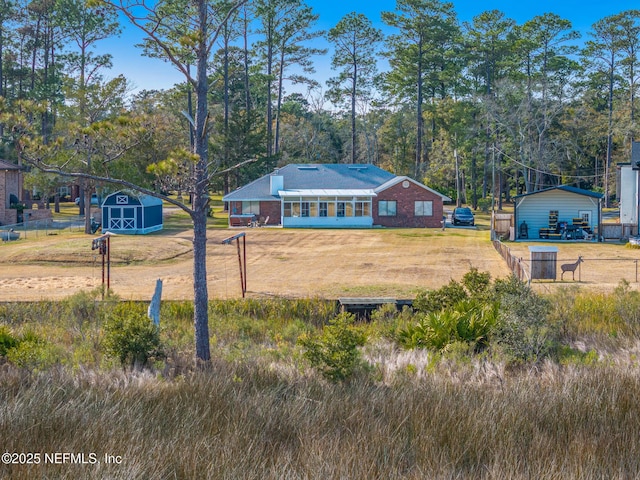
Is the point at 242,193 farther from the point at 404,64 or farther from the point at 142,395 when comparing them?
the point at 142,395

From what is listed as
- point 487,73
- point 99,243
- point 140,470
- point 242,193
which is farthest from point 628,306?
point 487,73

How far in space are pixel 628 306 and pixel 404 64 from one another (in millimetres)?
47787

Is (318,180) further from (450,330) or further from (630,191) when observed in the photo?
(450,330)

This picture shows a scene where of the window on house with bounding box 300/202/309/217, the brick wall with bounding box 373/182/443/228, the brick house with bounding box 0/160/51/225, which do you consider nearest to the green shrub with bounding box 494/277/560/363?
the brick wall with bounding box 373/182/443/228

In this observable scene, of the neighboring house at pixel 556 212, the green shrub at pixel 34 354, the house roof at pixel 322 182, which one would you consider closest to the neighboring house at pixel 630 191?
the neighboring house at pixel 556 212

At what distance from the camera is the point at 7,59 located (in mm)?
55688

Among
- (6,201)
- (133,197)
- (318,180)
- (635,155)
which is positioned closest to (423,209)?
(318,180)

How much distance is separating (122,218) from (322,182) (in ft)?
46.1

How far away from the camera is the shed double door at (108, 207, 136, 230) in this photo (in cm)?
3547

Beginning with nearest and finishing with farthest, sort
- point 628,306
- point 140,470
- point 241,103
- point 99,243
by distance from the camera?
point 140,470 → point 628,306 → point 99,243 → point 241,103

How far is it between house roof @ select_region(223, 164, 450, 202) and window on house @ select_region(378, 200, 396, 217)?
88cm

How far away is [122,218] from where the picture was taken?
117ft

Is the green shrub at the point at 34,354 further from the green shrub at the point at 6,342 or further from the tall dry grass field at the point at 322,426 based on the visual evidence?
the tall dry grass field at the point at 322,426

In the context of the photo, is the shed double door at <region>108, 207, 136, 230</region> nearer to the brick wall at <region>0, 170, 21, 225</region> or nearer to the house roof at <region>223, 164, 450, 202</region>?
the house roof at <region>223, 164, 450, 202</region>
